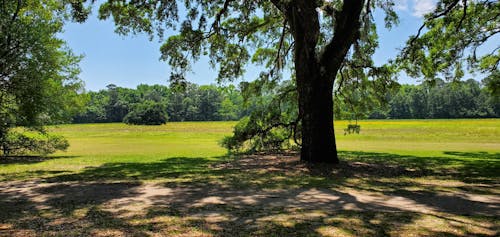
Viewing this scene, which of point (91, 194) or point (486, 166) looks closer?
point (91, 194)

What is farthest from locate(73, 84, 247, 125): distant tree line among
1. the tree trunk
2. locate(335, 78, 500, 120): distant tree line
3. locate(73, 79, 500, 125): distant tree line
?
the tree trunk

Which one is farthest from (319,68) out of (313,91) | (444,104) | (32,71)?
(444,104)

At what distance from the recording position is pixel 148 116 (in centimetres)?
9062

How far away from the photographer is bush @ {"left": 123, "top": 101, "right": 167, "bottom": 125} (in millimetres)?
89938

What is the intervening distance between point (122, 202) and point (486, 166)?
12817 millimetres

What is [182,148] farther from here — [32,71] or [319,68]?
[319,68]

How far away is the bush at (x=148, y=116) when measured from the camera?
295 feet

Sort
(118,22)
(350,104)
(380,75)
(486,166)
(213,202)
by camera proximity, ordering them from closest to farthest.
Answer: (213,202)
(486,166)
(118,22)
(380,75)
(350,104)

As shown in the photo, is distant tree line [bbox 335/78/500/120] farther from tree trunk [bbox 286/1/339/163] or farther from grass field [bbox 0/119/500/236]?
grass field [bbox 0/119/500/236]

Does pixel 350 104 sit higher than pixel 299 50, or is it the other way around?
pixel 299 50

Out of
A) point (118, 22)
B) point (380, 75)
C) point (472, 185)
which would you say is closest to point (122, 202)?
point (472, 185)

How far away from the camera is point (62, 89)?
2027 cm

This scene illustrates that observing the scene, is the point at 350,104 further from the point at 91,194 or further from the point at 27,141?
the point at 27,141

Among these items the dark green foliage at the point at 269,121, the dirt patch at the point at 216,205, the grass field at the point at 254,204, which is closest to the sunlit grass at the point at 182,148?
the dark green foliage at the point at 269,121
